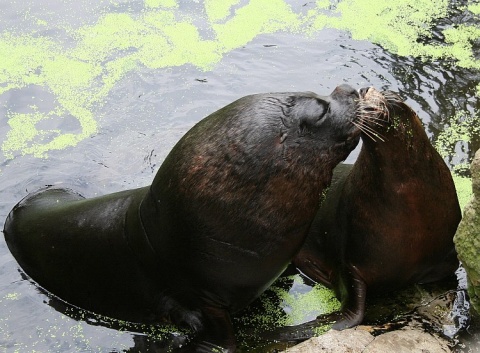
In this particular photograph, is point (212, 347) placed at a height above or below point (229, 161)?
below

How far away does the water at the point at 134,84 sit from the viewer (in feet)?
22.1

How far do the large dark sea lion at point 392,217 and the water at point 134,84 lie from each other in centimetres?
159

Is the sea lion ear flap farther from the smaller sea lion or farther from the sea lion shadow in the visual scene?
the sea lion shadow

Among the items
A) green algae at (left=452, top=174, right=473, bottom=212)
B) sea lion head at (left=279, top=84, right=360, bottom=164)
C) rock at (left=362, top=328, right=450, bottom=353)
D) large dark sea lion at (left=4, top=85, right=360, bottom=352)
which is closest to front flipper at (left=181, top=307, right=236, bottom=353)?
large dark sea lion at (left=4, top=85, right=360, bottom=352)

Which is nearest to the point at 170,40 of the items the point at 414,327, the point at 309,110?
the point at 309,110

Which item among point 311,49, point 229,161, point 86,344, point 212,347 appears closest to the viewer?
point 229,161

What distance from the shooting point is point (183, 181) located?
4477mm

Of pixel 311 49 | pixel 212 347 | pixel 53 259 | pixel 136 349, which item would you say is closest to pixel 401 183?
pixel 212 347

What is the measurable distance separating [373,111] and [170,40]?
471 centimetres

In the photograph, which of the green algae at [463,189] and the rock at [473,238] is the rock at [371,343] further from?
the green algae at [463,189]

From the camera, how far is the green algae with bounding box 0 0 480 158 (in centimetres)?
795

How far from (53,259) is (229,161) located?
66.2 inches

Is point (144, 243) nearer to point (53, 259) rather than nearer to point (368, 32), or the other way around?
point (53, 259)

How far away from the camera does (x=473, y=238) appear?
4477 mm
